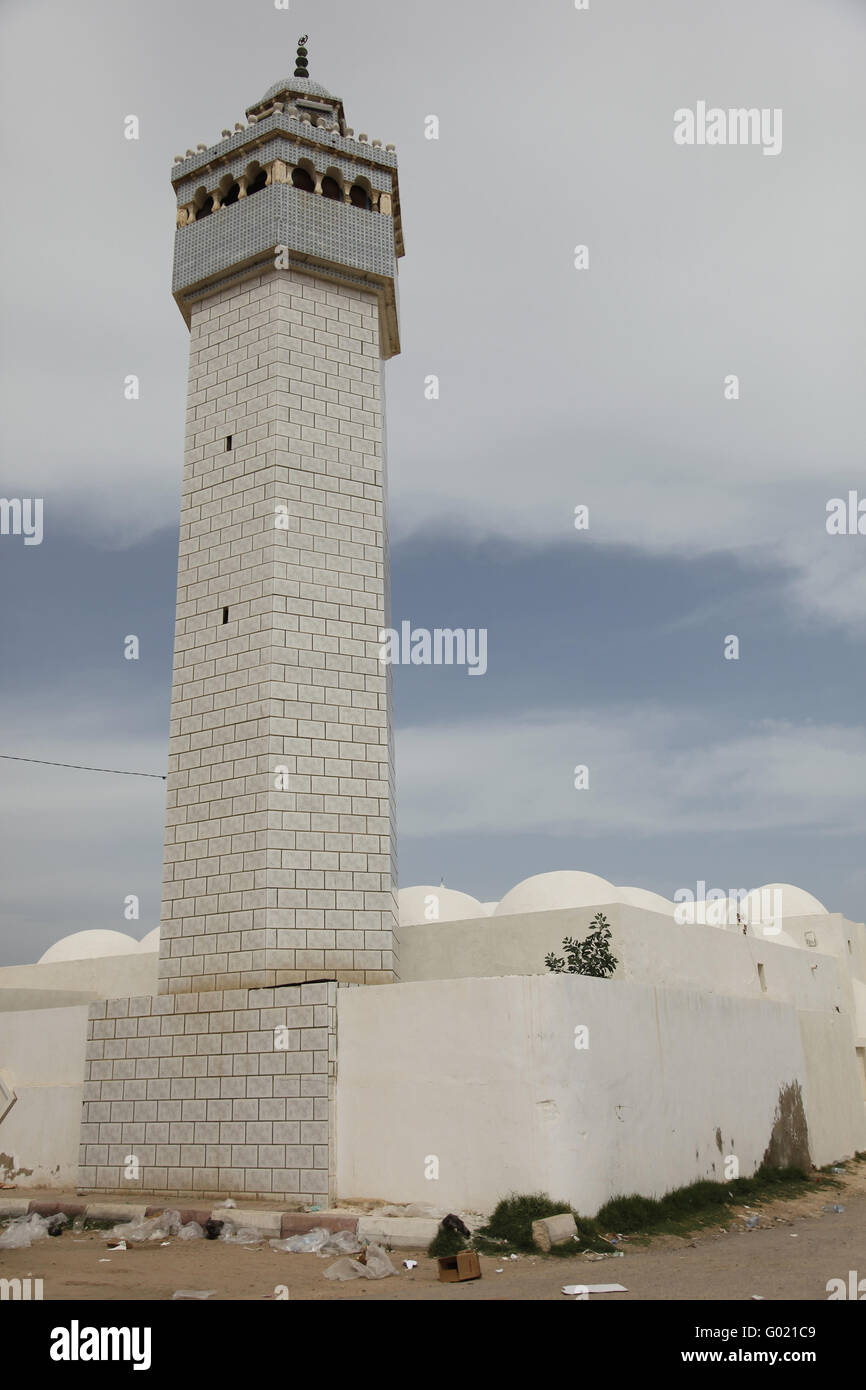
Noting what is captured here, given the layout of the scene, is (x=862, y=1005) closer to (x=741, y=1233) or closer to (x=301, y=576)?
(x=741, y=1233)

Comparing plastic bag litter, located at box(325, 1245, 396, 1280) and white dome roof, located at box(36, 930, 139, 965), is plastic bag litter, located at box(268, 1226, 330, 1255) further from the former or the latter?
white dome roof, located at box(36, 930, 139, 965)

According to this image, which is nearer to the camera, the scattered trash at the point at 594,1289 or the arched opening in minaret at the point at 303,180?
the scattered trash at the point at 594,1289

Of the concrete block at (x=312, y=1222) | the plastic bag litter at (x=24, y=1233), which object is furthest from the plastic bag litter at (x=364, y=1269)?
the plastic bag litter at (x=24, y=1233)

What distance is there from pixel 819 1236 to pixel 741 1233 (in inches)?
30.5

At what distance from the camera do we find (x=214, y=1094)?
1074 centimetres

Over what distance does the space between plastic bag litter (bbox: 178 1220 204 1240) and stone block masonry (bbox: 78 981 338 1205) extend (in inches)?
33.6

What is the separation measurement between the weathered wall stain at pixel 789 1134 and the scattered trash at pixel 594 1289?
7463 mm

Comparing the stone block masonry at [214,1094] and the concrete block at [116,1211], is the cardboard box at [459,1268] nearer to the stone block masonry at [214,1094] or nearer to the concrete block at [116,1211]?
the stone block masonry at [214,1094]

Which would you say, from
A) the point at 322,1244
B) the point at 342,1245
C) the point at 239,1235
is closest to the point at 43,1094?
the point at 239,1235

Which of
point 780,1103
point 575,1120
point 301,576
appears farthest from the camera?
point 780,1103

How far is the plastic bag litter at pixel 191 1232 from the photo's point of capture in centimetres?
931

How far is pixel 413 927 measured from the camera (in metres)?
15.8

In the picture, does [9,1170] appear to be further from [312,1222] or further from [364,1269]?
[364,1269]
